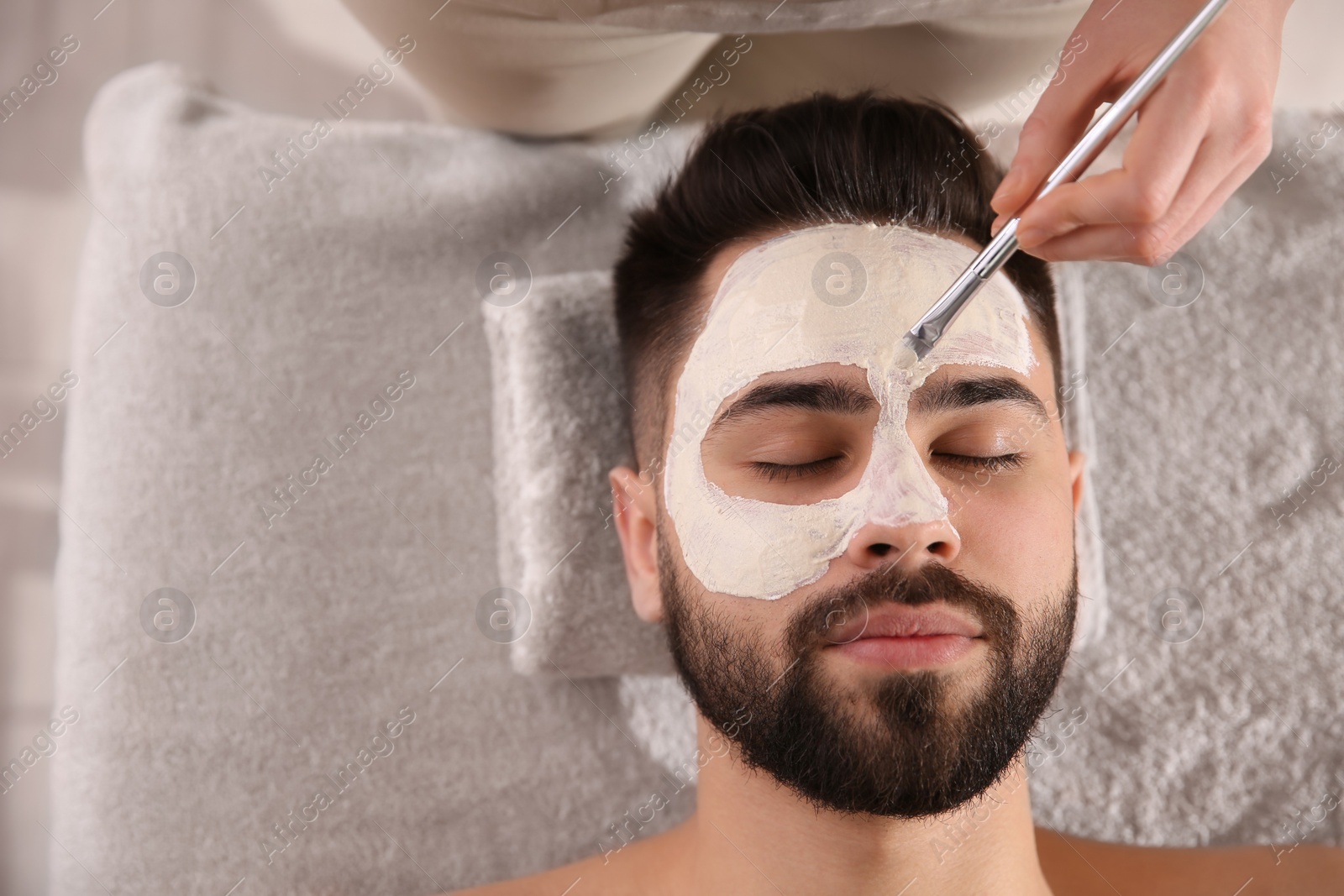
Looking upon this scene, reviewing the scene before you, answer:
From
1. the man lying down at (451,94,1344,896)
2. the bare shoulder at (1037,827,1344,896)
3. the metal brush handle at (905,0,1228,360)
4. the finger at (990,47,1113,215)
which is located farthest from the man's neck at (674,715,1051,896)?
the finger at (990,47,1113,215)

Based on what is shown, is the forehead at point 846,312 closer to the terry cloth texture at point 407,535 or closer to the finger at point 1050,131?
the finger at point 1050,131

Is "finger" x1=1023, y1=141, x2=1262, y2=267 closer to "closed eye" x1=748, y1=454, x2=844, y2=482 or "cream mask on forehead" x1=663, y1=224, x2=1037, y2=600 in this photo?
"cream mask on forehead" x1=663, y1=224, x2=1037, y2=600

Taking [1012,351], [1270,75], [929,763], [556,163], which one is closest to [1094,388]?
[1012,351]

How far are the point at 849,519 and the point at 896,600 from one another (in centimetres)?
8

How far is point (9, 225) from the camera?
1.58 meters

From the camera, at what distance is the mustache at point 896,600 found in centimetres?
87

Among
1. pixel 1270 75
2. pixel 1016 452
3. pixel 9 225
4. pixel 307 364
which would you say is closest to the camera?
pixel 1270 75

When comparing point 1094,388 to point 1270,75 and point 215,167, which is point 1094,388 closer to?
point 1270,75

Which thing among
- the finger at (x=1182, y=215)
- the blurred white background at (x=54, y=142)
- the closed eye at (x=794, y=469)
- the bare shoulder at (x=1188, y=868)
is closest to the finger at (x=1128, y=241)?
the finger at (x=1182, y=215)

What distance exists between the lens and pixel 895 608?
871 millimetres

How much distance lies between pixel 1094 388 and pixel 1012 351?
493 millimetres

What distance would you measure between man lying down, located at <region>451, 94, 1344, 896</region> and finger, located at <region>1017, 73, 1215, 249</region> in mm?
176

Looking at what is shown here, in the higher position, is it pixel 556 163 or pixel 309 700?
pixel 556 163

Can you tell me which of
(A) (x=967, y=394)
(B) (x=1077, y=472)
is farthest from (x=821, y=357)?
(B) (x=1077, y=472)
